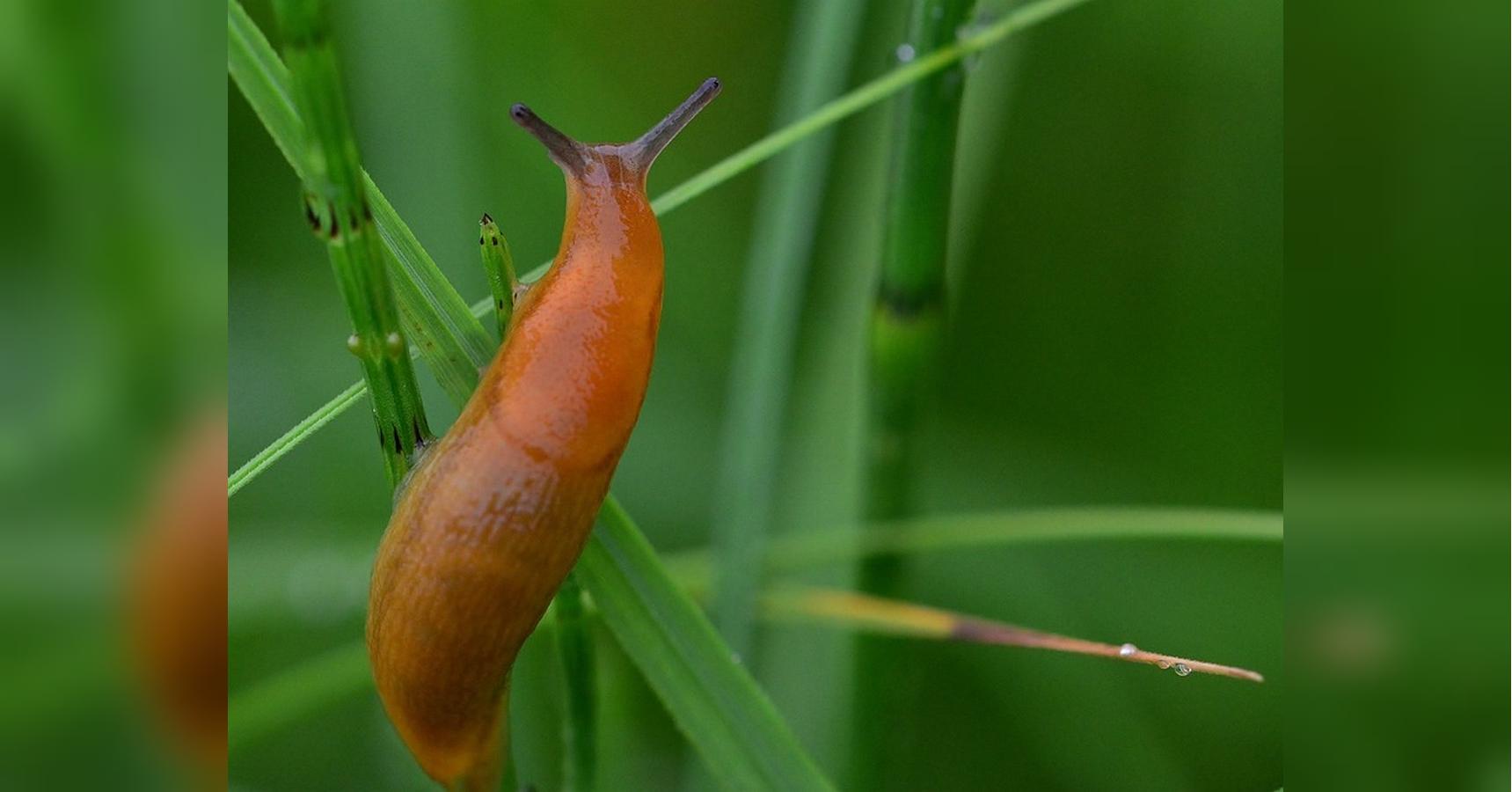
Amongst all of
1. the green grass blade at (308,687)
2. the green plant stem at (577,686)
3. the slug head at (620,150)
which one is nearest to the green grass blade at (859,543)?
the green grass blade at (308,687)

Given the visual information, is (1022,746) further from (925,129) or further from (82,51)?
(82,51)

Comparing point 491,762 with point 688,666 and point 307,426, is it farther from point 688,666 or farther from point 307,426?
point 307,426

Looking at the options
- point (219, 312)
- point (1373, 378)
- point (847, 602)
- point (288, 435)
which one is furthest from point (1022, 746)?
point (219, 312)

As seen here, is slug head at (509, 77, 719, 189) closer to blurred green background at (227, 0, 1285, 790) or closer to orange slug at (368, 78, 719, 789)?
orange slug at (368, 78, 719, 789)

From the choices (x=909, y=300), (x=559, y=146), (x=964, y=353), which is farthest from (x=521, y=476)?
(x=964, y=353)

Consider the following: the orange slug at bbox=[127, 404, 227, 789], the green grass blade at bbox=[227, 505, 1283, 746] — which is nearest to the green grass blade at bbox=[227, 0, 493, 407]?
the orange slug at bbox=[127, 404, 227, 789]

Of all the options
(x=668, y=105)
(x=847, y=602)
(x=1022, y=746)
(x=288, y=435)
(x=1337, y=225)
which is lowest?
(x=1022, y=746)

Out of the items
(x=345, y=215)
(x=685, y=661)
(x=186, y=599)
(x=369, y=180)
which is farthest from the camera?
(x=685, y=661)
